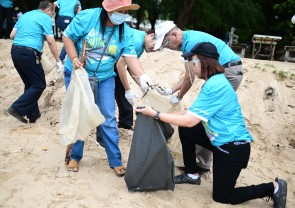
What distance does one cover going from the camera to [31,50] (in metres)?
4.84

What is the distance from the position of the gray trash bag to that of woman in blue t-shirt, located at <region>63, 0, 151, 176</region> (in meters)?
0.38

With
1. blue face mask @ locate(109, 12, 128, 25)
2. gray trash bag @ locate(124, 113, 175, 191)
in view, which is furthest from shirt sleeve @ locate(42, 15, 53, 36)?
gray trash bag @ locate(124, 113, 175, 191)

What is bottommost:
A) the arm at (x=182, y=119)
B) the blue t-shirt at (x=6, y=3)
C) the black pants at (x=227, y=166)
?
the black pants at (x=227, y=166)

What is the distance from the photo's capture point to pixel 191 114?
287 cm

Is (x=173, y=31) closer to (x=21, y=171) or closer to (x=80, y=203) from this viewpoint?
(x=80, y=203)

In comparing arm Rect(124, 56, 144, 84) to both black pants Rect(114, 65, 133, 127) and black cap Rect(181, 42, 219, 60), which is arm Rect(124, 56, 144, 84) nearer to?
black cap Rect(181, 42, 219, 60)

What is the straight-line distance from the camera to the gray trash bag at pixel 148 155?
9.93ft

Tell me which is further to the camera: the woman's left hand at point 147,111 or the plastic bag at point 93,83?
the plastic bag at point 93,83

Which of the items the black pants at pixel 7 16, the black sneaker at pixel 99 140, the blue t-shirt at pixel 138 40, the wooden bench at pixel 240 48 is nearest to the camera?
the blue t-shirt at pixel 138 40

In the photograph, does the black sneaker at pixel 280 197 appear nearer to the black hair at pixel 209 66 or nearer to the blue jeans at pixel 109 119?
the black hair at pixel 209 66

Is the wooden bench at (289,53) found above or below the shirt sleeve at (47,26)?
below

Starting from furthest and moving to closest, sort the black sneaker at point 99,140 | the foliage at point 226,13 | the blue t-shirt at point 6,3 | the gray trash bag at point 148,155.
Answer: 1. the foliage at point 226,13
2. the blue t-shirt at point 6,3
3. the black sneaker at point 99,140
4. the gray trash bag at point 148,155

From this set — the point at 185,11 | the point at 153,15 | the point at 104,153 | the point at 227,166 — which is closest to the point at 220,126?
the point at 227,166

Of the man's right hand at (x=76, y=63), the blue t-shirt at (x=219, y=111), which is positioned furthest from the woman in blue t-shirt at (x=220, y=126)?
the man's right hand at (x=76, y=63)
